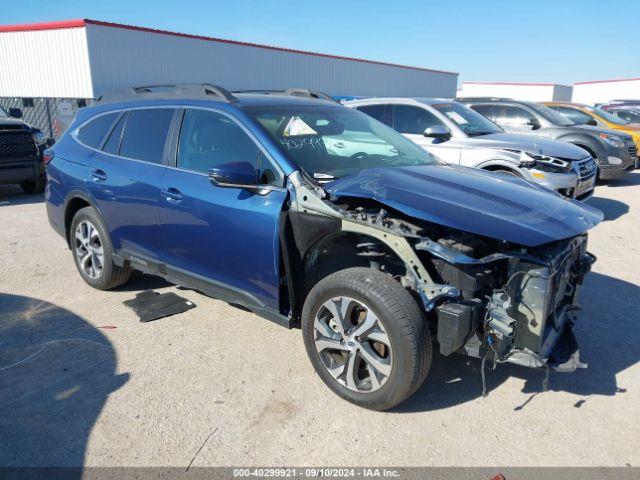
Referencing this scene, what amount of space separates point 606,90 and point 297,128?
50852 mm

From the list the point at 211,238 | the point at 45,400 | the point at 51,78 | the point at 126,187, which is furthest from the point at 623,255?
the point at 51,78

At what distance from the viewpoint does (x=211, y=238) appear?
3682 millimetres

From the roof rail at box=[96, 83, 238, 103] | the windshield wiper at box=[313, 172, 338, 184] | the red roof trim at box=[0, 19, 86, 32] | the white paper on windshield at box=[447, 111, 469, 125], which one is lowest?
the white paper on windshield at box=[447, 111, 469, 125]

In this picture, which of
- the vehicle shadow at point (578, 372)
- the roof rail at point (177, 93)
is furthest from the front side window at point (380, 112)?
the vehicle shadow at point (578, 372)

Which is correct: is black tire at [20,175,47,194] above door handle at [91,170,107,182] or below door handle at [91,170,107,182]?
below

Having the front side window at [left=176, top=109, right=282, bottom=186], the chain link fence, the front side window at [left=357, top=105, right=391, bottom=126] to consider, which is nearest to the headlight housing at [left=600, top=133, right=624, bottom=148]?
the front side window at [left=357, top=105, right=391, bottom=126]

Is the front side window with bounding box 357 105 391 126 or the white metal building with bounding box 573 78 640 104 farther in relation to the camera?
the white metal building with bounding box 573 78 640 104

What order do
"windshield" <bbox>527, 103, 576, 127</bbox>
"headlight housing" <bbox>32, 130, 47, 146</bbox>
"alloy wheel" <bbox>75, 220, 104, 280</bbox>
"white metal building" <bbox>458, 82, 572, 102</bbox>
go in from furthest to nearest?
"white metal building" <bbox>458, 82, 572, 102</bbox> < "windshield" <bbox>527, 103, 576, 127</bbox> < "headlight housing" <bbox>32, 130, 47, 146</bbox> < "alloy wheel" <bbox>75, 220, 104, 280</bbox>

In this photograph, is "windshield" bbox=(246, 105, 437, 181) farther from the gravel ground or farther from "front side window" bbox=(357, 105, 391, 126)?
"front side window" bbox=(357, 105, 391, 126)

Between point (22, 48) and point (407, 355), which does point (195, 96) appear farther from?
point (22, 48)

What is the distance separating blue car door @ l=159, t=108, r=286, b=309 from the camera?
134 inches

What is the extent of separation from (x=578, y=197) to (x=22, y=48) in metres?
20.0

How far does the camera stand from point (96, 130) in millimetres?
4871

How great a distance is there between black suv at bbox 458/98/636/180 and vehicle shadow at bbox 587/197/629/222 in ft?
4.38
